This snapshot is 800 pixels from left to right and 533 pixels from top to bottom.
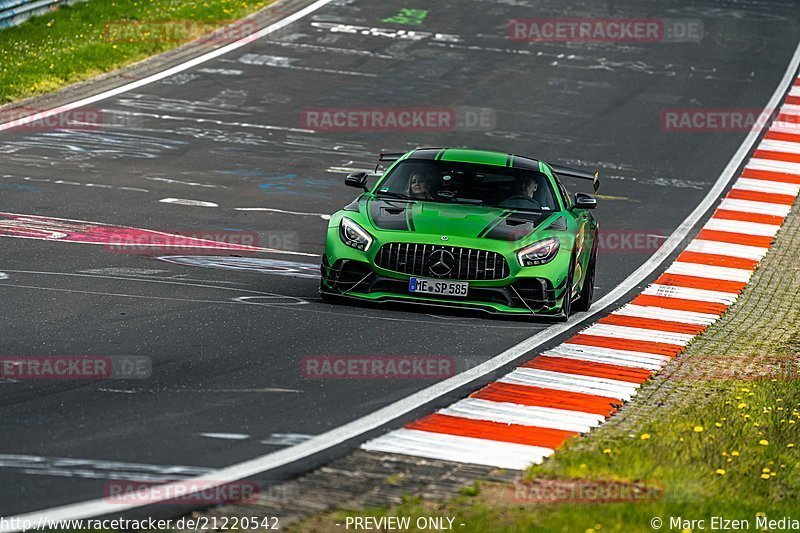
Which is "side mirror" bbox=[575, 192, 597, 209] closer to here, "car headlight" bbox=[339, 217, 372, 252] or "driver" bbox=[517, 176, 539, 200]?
"driver" bbox=[517, 176, 539, 200]

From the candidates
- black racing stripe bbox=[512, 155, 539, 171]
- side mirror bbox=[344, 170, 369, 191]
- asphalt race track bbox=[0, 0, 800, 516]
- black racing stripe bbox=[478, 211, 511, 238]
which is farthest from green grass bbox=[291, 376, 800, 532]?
side mirror bbox=[344, 170, 369, 191]

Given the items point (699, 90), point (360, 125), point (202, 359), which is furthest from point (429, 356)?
point (699, 90)

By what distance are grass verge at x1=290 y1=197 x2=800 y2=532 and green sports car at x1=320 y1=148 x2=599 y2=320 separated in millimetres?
1607

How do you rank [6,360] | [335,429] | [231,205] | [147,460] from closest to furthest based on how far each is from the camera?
[147,460] < [335,429] < [6,360] < [231,205]

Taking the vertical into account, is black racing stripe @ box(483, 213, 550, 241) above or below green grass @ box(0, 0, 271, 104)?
below

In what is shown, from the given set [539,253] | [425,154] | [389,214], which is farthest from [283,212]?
[539,253]

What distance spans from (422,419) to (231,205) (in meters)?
9.87

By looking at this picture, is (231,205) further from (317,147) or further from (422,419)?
(422,419)

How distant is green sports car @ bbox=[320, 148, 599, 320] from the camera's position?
13.3m

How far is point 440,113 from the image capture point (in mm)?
26531

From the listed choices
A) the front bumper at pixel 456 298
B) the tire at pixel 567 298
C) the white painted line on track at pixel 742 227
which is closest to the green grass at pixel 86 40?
the white painted line on track at pixel 742 227

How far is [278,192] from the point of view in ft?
66.6

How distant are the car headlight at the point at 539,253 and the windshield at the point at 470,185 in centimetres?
84

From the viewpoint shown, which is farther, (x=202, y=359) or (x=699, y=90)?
(x=699, y=90)
